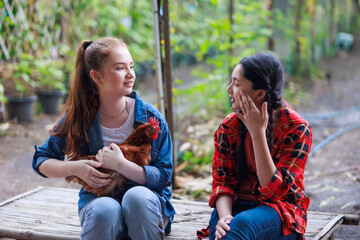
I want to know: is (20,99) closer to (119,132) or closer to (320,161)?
(320,161)

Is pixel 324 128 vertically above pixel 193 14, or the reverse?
pixel 193 14

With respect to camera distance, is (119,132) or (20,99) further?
(20,99)

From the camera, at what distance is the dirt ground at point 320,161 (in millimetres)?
3396

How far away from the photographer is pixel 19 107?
5.86 metres

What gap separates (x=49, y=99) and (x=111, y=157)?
16.4 ft

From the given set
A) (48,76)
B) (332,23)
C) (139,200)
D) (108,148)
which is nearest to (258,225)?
(139,200)

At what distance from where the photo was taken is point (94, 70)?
199cm

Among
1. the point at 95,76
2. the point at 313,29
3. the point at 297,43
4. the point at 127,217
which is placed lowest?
the point at 297,43

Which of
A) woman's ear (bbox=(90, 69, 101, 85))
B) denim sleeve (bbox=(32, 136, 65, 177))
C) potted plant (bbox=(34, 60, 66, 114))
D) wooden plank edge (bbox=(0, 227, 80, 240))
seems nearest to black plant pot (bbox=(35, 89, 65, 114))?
potted plant (bbox=(34, 60, 66, 114))

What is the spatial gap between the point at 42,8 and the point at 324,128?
4602mm

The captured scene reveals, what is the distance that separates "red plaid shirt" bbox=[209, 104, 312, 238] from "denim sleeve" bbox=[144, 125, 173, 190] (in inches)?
9.3

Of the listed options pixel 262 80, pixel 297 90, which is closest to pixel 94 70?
pixel 262 80

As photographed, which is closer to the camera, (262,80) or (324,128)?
(262,80)

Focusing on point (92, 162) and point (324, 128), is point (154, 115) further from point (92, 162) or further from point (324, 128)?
point (324, 128)
